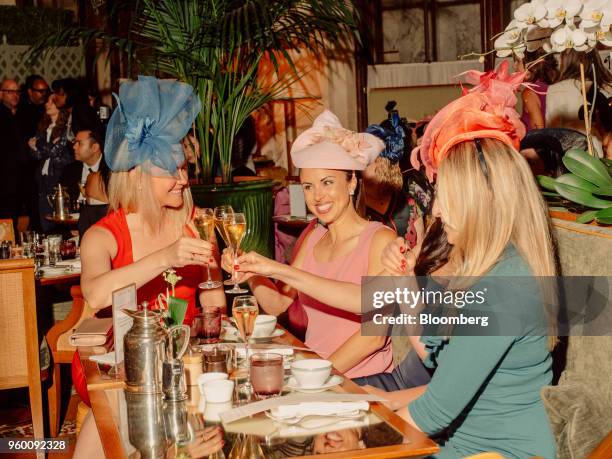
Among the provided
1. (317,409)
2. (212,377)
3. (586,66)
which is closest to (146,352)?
(212,377)

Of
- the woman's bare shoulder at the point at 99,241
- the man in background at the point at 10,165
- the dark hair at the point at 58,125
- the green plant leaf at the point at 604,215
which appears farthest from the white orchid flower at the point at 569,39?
the dark hair at the point at 58,125

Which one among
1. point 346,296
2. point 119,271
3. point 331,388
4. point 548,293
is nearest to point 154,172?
point 119,271

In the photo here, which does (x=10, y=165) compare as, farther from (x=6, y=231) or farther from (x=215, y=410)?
(x=215, y=410)

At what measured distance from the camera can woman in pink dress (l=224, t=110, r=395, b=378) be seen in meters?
3.03

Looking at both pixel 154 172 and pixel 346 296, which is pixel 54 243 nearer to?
pixel 154 172

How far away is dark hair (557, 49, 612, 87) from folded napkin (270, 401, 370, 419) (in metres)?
1.67

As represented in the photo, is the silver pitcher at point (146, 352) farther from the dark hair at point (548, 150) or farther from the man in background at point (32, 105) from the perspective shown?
the man in background at point (32, 105)

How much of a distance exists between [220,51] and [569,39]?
239cm

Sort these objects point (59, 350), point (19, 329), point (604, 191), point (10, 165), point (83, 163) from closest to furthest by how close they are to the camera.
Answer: point (604, 191), point (19, 329), point (59, 350), point (83, 163), point (10, 165)

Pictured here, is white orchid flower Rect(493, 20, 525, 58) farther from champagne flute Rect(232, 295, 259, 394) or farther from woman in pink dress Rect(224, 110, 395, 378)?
champagne flute Rect(232, 295, 259, 394)

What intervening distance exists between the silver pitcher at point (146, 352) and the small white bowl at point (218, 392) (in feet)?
0.64

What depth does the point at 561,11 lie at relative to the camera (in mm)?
2686

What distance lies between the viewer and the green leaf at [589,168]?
2.65 m

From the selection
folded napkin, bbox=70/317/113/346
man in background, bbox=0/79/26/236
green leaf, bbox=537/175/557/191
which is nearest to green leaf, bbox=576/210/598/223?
green leaf, bbox=537/175/557/191
